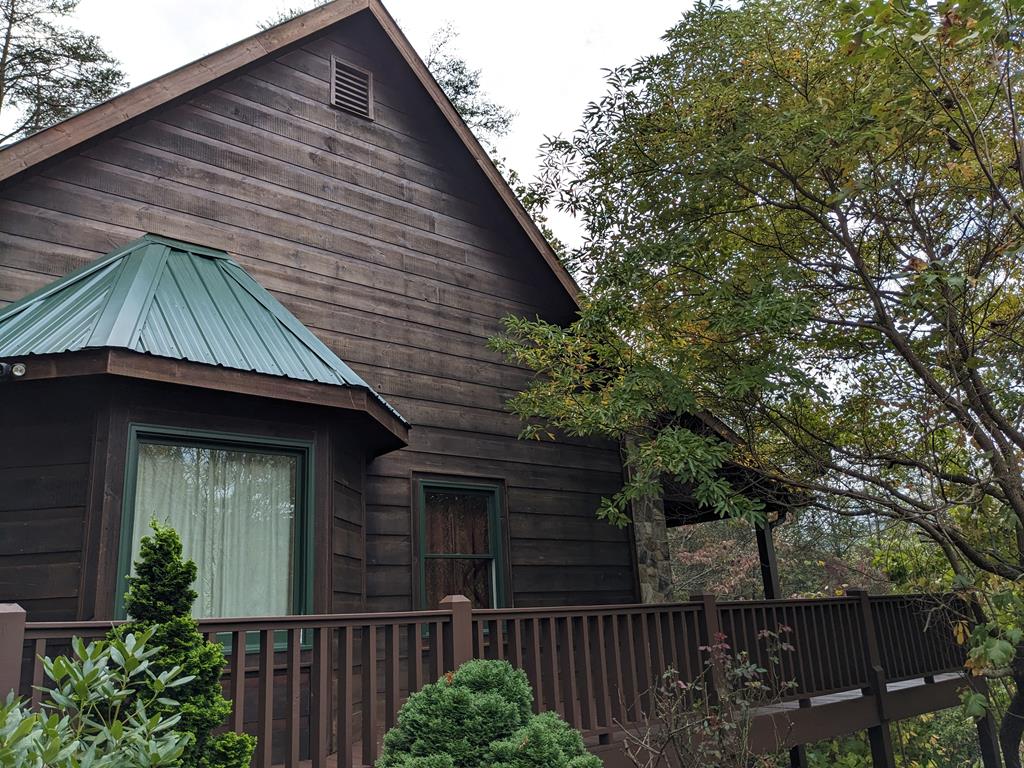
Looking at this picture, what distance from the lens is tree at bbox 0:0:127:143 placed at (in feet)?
56.4

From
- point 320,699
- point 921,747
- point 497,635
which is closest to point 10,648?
point 320,699

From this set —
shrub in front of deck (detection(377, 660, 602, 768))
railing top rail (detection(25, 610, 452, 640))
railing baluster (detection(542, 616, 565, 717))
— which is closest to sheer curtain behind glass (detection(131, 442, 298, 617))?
railing top rail (detection(25, 610, 452, 640))

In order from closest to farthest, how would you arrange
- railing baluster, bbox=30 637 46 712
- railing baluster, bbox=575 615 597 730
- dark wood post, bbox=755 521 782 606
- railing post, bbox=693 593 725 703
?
railing baluster, bbox=30 637 46 712 → railing baluster, bbox=575 615 597 730 → railing post, bbox=693 593 725 703 → dark wood post, bbox=755 521 782 606

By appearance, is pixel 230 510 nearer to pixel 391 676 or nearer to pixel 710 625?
pixel 391 676

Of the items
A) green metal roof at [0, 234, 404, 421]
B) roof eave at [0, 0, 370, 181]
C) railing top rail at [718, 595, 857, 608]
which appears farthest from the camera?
railing top rail at [718, 595, 857, 608]

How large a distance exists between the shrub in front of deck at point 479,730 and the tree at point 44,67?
57.3 ft

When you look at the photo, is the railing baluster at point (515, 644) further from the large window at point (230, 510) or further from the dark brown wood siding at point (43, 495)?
the dark brown wood siding at point (43, 495)

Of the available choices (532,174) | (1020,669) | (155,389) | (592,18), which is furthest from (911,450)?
(592,18)

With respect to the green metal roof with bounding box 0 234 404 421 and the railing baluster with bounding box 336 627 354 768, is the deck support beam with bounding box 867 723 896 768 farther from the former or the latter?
the green metal roof with bounding box 0 234 404 421

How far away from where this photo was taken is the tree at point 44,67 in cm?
1719

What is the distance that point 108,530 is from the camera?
5074 mm

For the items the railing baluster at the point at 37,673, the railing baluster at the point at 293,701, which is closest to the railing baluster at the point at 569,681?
the railing baluster at the point at 293,701

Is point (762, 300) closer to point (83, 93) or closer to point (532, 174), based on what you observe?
point (532, 174)

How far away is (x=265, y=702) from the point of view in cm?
411
